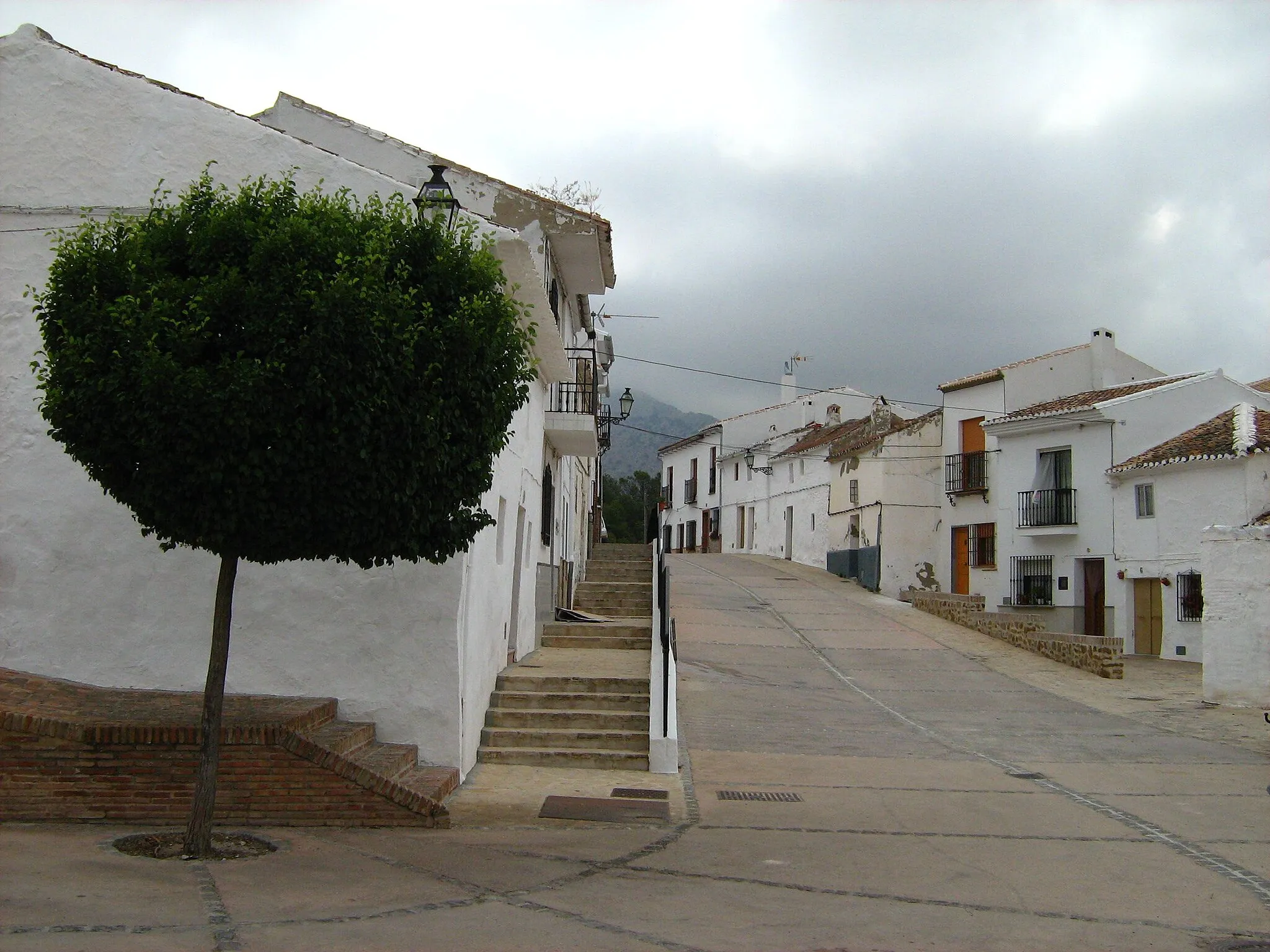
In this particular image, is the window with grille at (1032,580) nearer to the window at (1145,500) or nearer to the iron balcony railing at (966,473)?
the iron balcony railing at (966,473)

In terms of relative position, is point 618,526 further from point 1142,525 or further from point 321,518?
point 321,518

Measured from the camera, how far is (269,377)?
6.05 meters

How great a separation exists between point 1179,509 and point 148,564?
19.8 m

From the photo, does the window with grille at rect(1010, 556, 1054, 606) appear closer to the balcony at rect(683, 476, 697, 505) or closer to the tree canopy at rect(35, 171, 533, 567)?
the tree canopy at rect(35, 171, 533, 567)

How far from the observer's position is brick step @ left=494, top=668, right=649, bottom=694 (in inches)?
457

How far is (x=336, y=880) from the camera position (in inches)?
241

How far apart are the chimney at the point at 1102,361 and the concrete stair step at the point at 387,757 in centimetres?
2493

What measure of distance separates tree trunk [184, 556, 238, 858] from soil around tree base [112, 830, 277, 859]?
8cm

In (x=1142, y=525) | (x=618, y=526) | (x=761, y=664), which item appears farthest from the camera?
(x=618, y=526)

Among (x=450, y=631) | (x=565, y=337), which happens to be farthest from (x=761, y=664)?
(x=450, y=631)

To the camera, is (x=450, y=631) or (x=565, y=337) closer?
(x=450, y=631)

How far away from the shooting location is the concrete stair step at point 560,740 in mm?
10656

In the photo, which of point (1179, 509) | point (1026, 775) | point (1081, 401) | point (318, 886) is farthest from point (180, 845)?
point (1081, 401)

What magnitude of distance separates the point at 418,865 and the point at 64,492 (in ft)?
14.8
